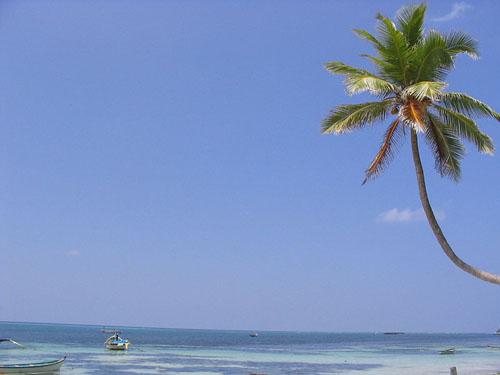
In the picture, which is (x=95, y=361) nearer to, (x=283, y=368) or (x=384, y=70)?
(x=283, y=368)

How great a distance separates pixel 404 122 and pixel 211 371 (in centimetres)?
2368

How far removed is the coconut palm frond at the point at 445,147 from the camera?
12.7 metres

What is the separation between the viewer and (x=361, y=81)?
12.0m

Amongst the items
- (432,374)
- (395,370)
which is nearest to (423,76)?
(432,374)

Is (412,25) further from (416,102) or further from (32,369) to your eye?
(32,369)

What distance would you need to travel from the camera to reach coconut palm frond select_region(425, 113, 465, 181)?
1270cm

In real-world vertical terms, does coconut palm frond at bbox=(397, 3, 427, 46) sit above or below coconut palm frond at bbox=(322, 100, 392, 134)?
above

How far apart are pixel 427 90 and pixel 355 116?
2.00 metres

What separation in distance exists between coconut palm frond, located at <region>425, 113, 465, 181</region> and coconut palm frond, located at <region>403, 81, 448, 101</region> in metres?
1.10

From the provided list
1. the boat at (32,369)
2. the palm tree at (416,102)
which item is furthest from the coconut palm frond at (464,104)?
the boat at (32,369)

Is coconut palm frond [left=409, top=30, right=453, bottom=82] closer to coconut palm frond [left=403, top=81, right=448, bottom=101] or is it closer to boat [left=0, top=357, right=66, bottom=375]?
coconut palm frond [left=403, top=81, right=448, bottom=101]

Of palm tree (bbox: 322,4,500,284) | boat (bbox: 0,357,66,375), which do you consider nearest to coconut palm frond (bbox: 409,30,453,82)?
palm tree (bbox: 322,4,500,284)

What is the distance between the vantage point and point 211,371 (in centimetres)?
3178

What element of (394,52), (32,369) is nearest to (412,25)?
(394,52)
